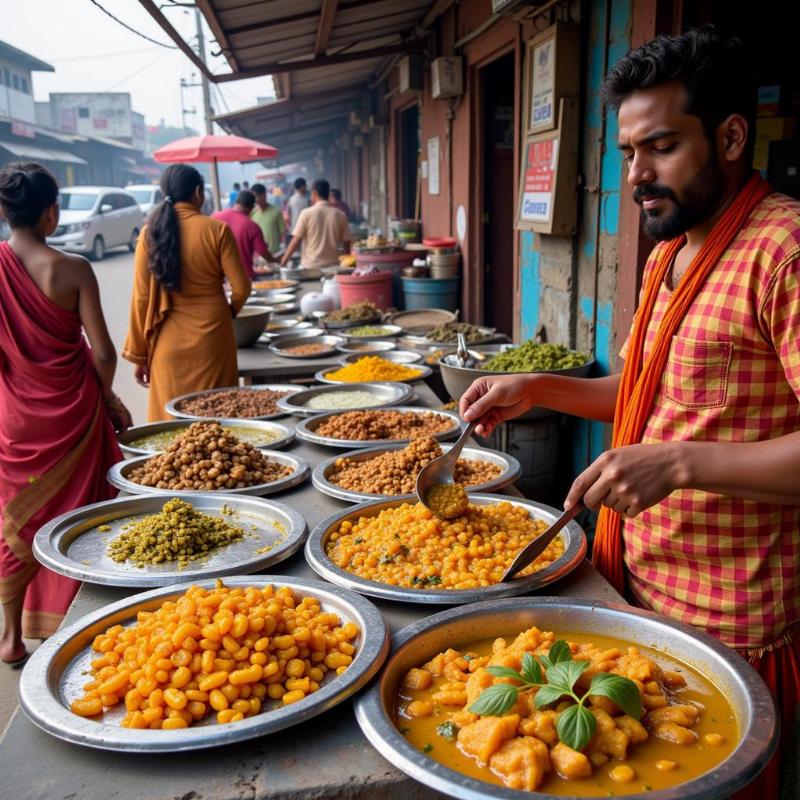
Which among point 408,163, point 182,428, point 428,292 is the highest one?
point 408,163

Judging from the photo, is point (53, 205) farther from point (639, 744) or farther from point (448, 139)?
point (448, 139)

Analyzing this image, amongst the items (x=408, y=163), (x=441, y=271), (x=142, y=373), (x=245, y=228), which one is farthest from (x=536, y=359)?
(x=408, y=163)

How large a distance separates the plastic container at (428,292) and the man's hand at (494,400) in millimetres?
5084

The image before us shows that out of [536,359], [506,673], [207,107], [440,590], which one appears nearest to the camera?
[506,673]

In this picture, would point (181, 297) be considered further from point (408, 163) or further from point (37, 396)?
point (408, 163)

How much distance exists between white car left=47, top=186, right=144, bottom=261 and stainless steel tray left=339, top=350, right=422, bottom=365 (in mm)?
17176

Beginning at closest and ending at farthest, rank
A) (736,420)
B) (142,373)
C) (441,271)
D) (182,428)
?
(736,420)
(182,428)
(142,373)
(441,271)

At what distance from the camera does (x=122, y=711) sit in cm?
143

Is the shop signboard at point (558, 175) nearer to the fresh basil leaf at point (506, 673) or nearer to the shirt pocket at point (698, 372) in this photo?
the shirt pocket at point (698, 372)

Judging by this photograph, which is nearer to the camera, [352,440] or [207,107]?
[352,440]

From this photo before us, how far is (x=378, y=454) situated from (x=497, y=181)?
530 centimetres

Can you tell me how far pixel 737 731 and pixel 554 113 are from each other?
4.00 m

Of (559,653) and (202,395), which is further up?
(559,653)

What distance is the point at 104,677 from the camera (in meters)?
1.50
